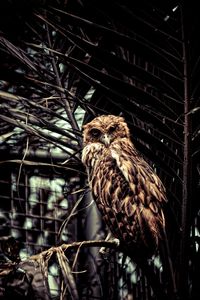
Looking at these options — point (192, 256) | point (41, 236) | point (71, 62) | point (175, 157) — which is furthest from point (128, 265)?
point (71, 62)

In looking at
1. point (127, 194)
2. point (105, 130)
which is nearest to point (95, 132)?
point (105, 130)

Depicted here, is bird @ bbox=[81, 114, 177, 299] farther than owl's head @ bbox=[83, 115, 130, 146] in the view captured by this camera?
No

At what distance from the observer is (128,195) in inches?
68.3

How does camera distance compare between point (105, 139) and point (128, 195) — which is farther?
point (105, 139)

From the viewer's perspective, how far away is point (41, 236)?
2295 mm

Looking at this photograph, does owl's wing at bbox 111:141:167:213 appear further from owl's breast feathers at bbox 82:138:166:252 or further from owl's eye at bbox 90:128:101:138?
owl's eye at bbox 90:128:101:138

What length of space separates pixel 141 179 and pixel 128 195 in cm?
6

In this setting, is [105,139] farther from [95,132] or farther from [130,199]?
[130,199]

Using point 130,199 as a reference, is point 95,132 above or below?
above

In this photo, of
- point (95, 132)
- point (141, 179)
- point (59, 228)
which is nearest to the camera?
point (141, 179)

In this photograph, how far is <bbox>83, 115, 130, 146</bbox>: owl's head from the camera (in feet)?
6.36

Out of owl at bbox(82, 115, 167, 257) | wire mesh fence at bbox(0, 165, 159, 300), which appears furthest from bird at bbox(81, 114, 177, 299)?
wire mesh fence at bbox(0, 165, 159, 300)

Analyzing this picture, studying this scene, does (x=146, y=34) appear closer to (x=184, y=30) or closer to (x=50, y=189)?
(x=184, y=30)

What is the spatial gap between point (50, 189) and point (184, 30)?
1142mm
